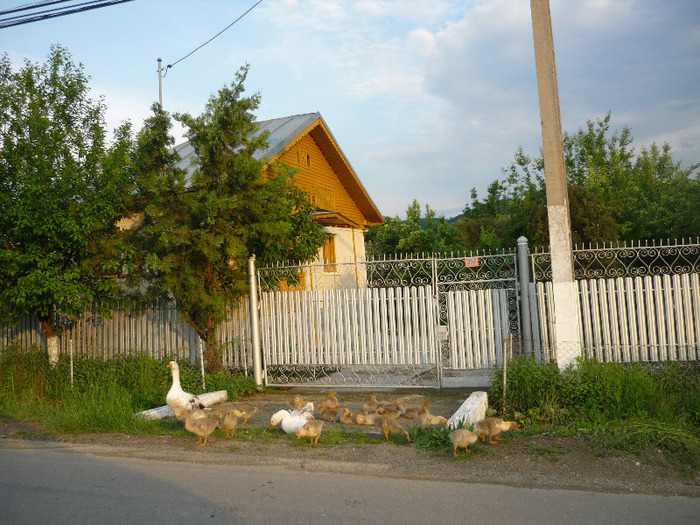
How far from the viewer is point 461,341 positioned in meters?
10.4

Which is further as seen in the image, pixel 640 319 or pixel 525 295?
pixel 525 295

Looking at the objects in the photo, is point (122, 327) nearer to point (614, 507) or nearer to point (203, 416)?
point (203, 416)

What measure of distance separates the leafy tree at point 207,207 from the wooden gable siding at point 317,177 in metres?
8.02

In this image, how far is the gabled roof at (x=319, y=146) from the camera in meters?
17.9

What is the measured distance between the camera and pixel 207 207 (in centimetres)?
1017

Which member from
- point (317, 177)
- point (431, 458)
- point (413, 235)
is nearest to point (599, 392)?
point (431, 458)

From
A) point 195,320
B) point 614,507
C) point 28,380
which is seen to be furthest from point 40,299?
point 614,507

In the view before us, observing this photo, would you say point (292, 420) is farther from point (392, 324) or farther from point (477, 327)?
point (477, 327)

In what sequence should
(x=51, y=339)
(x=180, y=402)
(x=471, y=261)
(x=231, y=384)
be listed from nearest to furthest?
(x=180, y=402) < (x=471, y=261) < (x=231, y=384) < (x=51, y=339)

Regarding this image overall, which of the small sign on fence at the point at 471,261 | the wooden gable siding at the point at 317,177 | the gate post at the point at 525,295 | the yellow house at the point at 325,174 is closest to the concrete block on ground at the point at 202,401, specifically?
the small sign on fence at the point at 471,261

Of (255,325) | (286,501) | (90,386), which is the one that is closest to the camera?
(286,501)

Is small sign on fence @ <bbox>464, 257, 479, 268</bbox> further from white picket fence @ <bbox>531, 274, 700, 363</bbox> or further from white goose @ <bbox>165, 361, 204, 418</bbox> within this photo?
white goose @ <bbox>165, 361, 204, 418</bbox>

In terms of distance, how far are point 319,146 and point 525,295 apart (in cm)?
1377

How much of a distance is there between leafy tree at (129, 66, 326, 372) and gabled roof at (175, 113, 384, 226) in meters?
5.88
